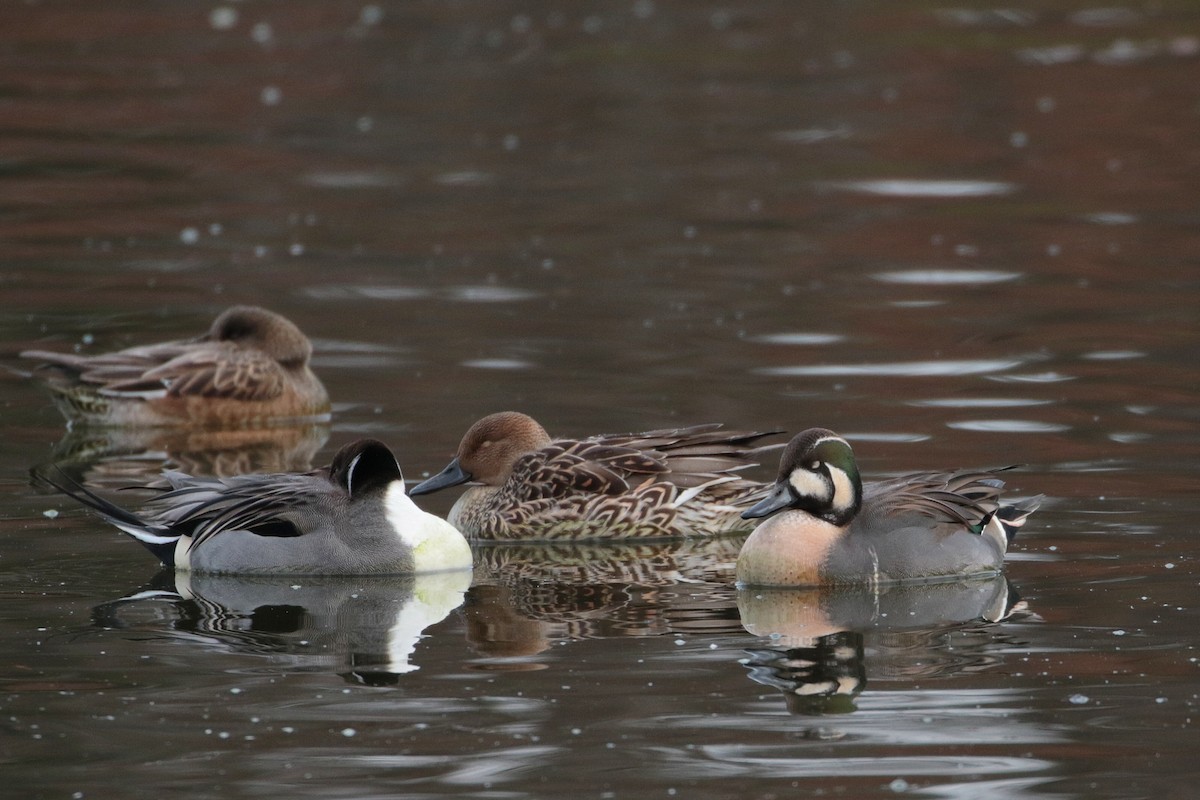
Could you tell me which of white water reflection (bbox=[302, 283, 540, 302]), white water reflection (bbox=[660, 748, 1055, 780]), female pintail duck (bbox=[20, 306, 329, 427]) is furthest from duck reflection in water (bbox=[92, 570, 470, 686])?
white water reflection (bbox=[302, 283, 540, 302])

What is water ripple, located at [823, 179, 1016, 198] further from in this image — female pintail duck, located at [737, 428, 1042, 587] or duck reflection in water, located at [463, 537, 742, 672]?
female pintail duck, located at [737, 428, 1042, 587]

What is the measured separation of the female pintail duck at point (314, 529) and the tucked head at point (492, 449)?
121 centimetres

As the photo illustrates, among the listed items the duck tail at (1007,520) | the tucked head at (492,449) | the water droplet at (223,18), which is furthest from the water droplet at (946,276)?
the water droplet at (223,18)

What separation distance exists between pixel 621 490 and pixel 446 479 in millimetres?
911

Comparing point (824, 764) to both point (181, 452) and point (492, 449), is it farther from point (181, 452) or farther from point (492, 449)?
point (181, 452)

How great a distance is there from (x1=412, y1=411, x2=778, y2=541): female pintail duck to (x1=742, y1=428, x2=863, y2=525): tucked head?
1.19 meters

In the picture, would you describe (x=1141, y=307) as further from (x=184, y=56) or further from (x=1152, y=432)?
(x=184, y=56)

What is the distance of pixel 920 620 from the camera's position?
8352 millimetres

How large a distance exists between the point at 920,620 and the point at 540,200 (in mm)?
11481

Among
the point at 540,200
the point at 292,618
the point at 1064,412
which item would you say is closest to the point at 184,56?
the point at 540,200

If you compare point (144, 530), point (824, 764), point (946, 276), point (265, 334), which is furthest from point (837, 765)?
point (946, 276)

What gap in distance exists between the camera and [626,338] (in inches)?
555

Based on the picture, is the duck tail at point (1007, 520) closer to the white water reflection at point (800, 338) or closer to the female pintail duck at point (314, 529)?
the female pintail duck at point (314, 529)

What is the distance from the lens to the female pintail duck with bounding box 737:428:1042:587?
8852mm
